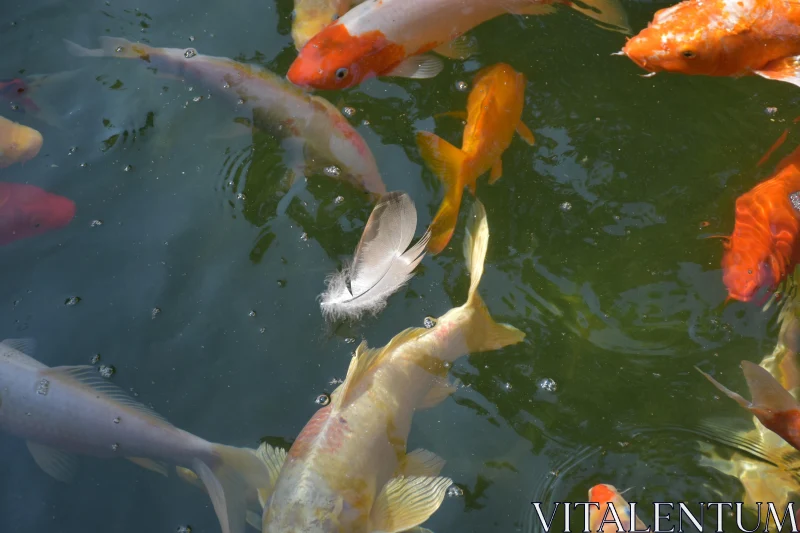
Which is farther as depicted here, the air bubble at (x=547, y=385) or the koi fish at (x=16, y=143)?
the koi fish at (x=16, y=143)

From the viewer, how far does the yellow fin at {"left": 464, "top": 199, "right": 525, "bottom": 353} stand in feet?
10.1

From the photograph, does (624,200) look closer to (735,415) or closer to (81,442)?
(735,415)

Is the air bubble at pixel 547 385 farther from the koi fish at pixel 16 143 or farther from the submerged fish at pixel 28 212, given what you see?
the koi fish at pixel 16 143

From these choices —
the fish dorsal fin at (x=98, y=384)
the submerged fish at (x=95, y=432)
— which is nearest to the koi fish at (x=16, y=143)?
the submerged fish at (x=95, y=432)

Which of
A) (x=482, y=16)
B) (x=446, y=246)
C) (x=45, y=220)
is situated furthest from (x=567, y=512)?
(x=45, y=220)

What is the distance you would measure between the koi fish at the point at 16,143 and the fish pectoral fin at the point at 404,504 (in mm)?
2814

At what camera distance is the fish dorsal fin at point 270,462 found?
273cm

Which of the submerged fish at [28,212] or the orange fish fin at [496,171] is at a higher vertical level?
the submerged fish at [28,212]

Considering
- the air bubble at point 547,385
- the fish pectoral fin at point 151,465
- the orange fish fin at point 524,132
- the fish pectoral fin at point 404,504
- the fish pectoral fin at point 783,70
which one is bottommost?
the air bubble at point 547,385

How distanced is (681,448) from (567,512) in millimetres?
633

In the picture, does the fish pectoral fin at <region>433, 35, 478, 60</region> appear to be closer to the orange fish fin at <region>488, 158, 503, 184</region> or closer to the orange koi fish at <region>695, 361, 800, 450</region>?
the orange fish fin at <region>488, 158, 503, 184</region>

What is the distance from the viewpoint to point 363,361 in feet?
9.35

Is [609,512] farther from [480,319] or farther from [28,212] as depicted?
[28,212]

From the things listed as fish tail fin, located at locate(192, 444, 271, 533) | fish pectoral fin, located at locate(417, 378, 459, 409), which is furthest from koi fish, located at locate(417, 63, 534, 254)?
fish tail fin, located at locate(192, 444, 271, 533)
